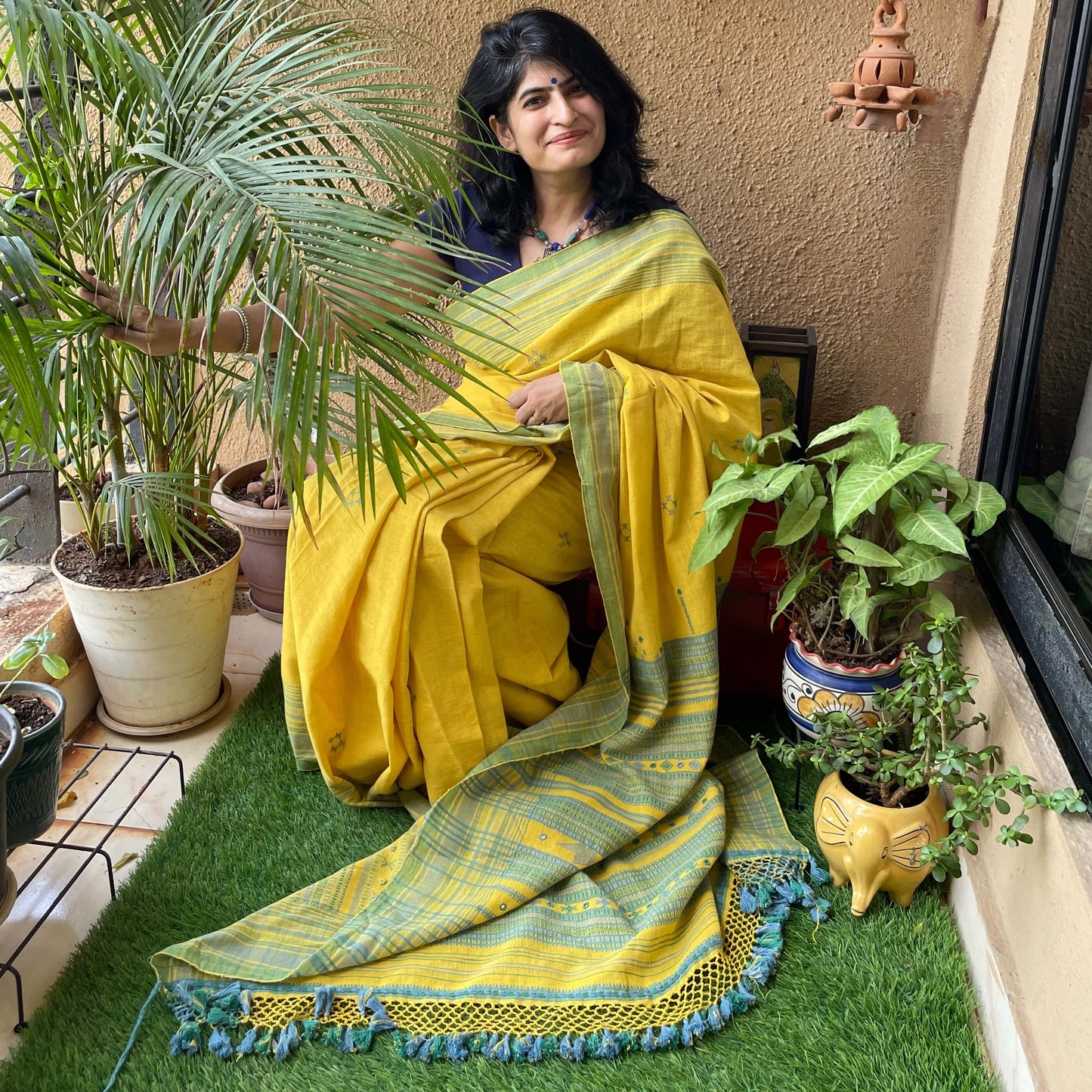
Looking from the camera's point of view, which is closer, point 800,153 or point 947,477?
point 947,477

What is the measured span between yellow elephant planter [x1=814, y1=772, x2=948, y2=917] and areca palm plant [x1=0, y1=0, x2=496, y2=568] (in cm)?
87

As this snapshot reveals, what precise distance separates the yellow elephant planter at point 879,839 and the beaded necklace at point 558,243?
44.9 inches

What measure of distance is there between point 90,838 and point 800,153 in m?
1.98

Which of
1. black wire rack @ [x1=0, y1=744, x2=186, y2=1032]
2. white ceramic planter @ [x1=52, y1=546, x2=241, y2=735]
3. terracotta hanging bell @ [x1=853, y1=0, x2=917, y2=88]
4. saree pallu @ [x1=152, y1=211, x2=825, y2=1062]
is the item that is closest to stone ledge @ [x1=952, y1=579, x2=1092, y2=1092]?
saree pallu @ [x1=152, y1=211, x2=825, y2=1062]

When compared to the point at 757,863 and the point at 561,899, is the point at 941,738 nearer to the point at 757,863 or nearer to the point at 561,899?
the point at 757,863

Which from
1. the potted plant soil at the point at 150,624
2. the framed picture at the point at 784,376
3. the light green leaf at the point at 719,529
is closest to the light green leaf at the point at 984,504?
the light green leaf at the point at 719,529

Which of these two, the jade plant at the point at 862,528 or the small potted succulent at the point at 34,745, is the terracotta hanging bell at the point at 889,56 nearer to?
the jade plant at the point at 862,528

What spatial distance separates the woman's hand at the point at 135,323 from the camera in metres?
1.54

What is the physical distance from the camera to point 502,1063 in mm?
1472

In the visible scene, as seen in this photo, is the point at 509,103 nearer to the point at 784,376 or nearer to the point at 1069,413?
the point at 784,376

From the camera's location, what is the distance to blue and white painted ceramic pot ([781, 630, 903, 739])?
177 centimetres

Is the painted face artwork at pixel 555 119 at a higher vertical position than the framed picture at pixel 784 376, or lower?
higher

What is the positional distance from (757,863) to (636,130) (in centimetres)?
142

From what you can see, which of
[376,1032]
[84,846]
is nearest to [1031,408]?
[376,1032]
